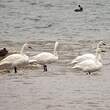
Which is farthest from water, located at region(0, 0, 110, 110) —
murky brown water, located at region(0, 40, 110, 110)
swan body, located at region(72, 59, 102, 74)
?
swan body, located at region(72, 59, 102, 74)

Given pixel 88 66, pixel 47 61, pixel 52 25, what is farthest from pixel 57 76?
pixel 52 25

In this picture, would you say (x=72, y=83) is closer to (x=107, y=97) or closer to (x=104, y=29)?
(x=107, y=97)

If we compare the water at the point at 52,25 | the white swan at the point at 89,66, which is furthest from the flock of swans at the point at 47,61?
the water at the point at 52,25

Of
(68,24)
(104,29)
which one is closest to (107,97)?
(104,29)

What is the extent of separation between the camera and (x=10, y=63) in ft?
53.8

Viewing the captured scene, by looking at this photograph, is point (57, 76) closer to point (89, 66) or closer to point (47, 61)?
point (89, 66)

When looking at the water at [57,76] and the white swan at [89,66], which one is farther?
the white swan at [89,66]

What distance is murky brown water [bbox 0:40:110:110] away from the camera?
37.3ft

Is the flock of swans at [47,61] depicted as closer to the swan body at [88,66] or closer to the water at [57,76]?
the swan body at [88,66]

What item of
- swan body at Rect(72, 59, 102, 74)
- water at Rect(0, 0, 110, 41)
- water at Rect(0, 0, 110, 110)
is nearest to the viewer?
water at Rect(0, 0, 110, 110)

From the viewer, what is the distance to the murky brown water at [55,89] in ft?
37.3

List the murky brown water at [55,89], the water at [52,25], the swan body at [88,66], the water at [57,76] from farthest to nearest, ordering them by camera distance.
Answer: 1. the water at [52,25]
2. the swan body at [88,66]
3. the water at [57,76]
4. the murky brown water at [55,89]

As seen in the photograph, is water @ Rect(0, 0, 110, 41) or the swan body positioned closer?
the swan body

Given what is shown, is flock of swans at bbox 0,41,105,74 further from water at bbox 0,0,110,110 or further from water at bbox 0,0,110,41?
water at bbox 0,0,110,41
